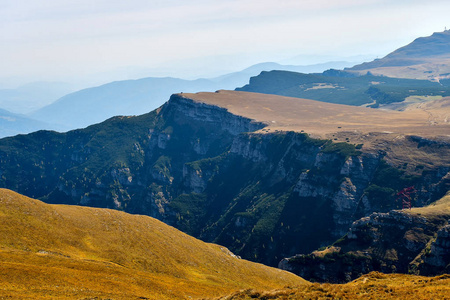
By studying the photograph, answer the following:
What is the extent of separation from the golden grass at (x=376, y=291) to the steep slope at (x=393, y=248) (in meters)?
104

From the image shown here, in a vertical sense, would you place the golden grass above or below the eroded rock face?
above

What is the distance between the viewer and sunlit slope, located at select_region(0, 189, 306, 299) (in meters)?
76.3

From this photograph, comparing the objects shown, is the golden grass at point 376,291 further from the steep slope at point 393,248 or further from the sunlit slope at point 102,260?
the steep slope at point 393,248

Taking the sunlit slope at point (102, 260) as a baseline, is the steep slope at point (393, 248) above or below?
below

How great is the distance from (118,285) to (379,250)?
15015 centimetres

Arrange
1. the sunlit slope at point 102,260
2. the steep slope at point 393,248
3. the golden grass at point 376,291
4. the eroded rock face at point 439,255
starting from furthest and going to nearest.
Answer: the steep slope at point 393,248 < the eroded rock face at point 439,255 < the sunlit slope at point 102,260 < the golden grass at point 376,291

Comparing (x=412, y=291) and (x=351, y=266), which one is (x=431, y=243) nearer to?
(x=351, y=266)

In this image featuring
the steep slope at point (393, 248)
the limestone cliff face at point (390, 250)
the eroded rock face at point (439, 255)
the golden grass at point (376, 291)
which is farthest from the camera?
the steep slope at point (393, 248)

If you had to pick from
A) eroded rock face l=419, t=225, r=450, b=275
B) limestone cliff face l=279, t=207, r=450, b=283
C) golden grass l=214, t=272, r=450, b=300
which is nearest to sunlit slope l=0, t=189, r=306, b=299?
golden grass l=214, t=272, r=450, b=300

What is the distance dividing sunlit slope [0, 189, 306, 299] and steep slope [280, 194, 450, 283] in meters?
54.5

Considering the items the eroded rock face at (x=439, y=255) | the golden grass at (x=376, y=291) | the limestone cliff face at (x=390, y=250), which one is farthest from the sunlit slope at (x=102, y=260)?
the eroded rock face at (x=439, y=255)

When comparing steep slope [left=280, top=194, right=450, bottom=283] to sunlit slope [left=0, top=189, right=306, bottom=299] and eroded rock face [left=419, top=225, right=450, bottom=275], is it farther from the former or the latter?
sunlit slope [left=0, top=189, right=306, bottom=299]

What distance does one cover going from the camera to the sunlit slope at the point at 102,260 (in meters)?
76.3

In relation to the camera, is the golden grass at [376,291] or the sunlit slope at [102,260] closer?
the golden grass at [376,291]
